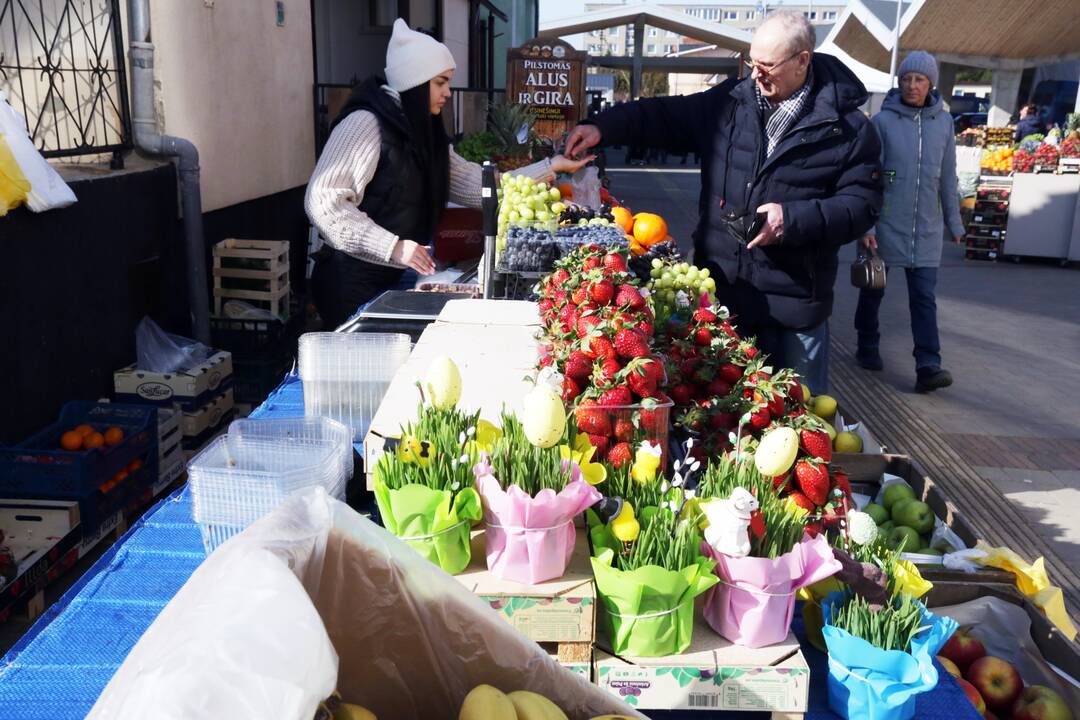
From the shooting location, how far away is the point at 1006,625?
2822mm

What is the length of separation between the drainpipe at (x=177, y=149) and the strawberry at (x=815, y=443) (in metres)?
4.74

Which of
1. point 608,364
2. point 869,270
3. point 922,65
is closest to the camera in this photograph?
point 608,364

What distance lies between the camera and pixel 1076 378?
7316 mm

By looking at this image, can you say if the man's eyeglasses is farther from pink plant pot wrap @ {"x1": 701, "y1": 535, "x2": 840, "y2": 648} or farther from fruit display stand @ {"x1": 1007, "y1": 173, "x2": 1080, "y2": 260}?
fruit display stand @ {"x1": 1007, "y1": 173, "x2": 1080, "y2": 260}

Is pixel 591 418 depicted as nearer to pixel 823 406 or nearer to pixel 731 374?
pixel 731 374

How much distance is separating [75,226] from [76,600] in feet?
11.0

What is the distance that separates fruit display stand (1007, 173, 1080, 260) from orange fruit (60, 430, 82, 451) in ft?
36.8

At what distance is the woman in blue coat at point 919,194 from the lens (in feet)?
20.9

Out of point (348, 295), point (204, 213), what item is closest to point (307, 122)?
point (204, 213)

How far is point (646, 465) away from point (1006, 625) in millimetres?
1514

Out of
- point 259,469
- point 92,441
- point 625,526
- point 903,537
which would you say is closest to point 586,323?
point 625,526

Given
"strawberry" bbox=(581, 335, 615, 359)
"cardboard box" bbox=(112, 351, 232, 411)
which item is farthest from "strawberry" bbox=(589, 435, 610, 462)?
"cardboard box" bbox=(112, 351, 232, 411)

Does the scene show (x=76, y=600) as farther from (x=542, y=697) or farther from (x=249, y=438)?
(x=542, y=697)

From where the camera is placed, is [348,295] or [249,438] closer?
[249,438]
